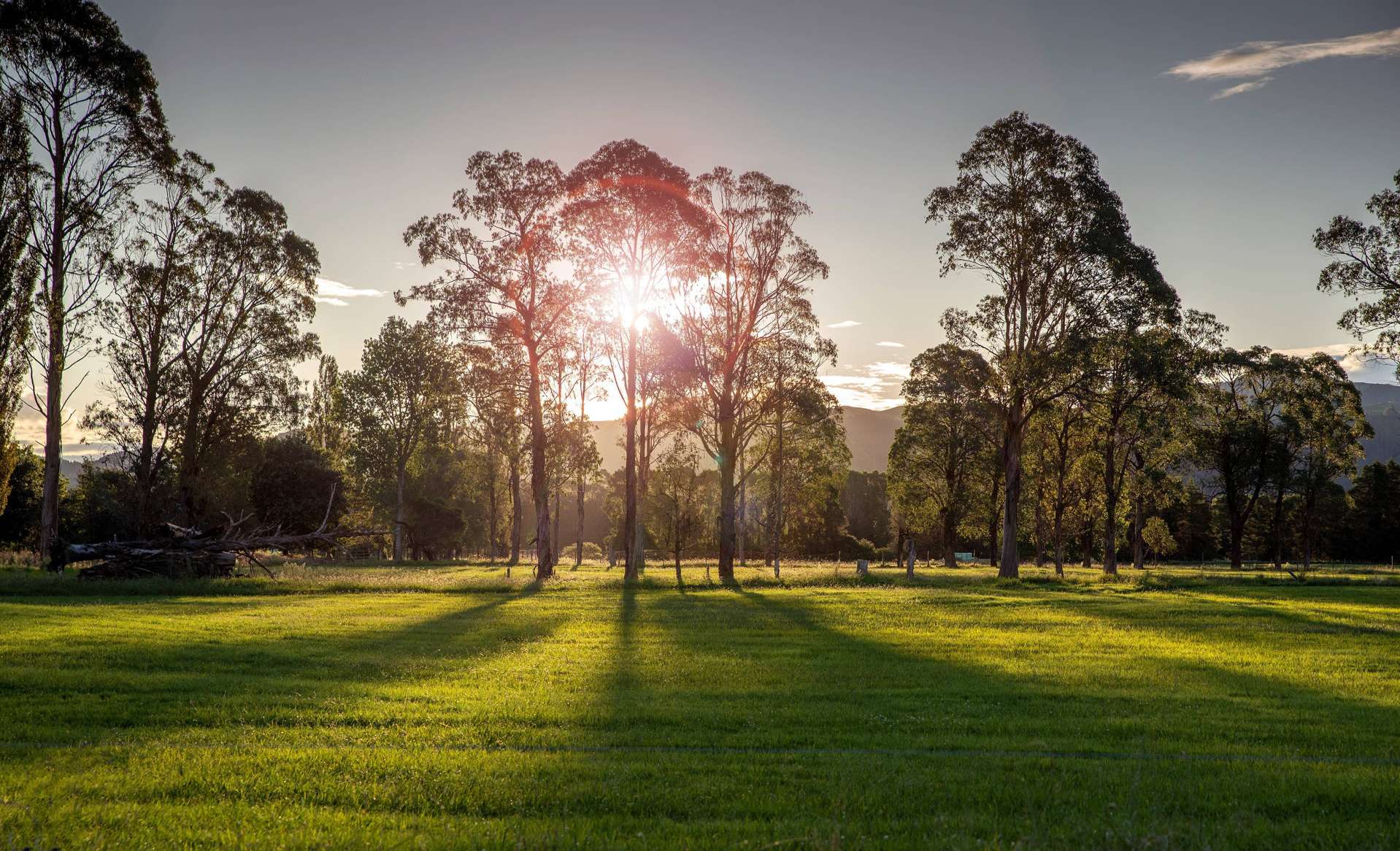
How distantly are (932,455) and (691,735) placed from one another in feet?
184

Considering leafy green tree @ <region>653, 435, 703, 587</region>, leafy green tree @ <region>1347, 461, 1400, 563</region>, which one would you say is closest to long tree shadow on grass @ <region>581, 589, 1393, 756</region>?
leafy green tree @ <region>653, 435, 703, 587</region>

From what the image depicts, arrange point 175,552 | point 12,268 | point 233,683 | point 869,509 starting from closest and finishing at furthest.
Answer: point 233,683 < point 12,268 < point 175,552 < point 869,509

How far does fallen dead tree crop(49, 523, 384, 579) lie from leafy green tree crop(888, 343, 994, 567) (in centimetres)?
3325

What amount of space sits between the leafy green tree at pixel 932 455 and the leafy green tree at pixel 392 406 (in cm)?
3368

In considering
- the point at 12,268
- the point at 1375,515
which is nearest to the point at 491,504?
the point at 12,268

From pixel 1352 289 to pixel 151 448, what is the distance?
164 ft

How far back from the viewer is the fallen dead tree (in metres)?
27.9

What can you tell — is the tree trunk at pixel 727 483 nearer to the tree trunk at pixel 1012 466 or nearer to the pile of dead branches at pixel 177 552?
the tree trunk at pixel 1012 466

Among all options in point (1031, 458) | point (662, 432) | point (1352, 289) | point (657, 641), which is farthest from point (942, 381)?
point (657, 641)

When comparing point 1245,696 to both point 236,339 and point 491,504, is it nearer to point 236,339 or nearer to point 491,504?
point 236,339

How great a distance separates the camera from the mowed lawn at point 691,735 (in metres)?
6.35

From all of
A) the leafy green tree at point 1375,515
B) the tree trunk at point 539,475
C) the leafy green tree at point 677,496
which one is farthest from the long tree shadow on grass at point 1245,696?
Answer: the leafy green tree at point 1375,515

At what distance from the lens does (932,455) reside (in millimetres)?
62750

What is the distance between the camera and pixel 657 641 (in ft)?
56.4
